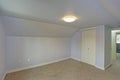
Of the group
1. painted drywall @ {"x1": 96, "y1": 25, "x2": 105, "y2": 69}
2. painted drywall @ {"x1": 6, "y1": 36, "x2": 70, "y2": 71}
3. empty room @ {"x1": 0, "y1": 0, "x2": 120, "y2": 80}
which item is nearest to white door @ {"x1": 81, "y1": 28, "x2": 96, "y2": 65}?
empty room @ {"x1": 0, "y1": 0, "x2": 120, "y2": 80}

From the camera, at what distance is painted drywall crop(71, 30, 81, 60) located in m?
5.15

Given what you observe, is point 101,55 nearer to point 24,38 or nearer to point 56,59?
point 56,59

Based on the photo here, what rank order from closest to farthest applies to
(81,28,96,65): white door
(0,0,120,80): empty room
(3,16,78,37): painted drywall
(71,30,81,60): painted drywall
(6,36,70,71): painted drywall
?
(0,0,120,80): empty room → (3,16,78,37): painted drywall → (6,36,70,71): painted drywall → (81,28,96,65): white door → (71,30,81,60): painted drywall

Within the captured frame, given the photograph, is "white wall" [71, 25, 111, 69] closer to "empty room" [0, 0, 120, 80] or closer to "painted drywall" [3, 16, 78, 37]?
"empty room" [0, 0, 120, 80]

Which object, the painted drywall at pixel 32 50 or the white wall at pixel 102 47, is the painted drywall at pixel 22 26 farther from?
the white wall at pixel 102 47

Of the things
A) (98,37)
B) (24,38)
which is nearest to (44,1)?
(24,38)

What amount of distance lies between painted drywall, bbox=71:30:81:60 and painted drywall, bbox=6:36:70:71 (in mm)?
666

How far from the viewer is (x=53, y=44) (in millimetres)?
4703

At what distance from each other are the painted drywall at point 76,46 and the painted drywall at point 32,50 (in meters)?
0.67

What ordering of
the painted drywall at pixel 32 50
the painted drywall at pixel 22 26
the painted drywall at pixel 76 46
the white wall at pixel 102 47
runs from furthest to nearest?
1. the painted drywall at pixel 76 46
2. the white wall at pixel 102 47
3. the painted drywall at pixel 32 50
4. the painted drywall at pixel 22 26

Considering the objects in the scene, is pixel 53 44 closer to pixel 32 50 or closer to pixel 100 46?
pixel 32 50

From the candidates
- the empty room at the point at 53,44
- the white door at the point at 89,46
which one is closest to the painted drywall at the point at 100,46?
the empty room at the point at 53,44

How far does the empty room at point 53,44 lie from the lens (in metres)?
2.43

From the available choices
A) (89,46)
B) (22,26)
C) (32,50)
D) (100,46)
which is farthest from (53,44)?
(100,46)
